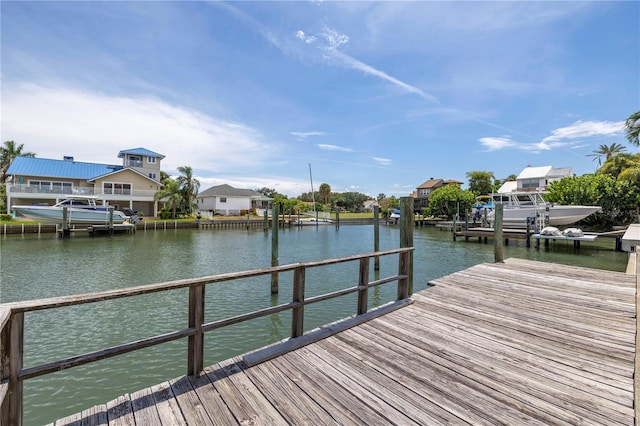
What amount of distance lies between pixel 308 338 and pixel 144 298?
26.6 ft

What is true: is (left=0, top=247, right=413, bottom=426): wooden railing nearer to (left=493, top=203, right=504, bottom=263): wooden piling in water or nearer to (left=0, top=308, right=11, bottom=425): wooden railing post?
(left=0, top=308, right=11, bottom=425): wooden railing post

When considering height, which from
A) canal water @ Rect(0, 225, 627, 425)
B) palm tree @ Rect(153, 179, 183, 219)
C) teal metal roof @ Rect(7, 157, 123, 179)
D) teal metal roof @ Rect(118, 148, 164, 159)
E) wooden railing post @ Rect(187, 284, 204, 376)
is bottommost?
canal water @ Rect(0, 225, 627, 425)

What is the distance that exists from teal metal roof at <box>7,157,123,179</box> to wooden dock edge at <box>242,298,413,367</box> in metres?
42.6

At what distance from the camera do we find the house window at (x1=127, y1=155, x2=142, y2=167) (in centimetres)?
4088

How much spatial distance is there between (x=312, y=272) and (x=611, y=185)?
31.0m

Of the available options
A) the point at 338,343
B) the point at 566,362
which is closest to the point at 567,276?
the point at 566,362

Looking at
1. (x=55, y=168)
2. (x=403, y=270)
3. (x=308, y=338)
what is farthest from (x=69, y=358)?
(x=55, y=168)

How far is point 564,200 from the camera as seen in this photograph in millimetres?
29531

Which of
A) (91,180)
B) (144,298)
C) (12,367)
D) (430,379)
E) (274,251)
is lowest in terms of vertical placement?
(144,298)

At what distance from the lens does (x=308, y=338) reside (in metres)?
4.14

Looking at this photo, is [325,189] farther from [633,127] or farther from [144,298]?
[144,298]

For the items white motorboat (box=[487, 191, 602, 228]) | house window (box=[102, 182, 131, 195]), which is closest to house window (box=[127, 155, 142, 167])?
house window (box=[102, 182, 131, 195])

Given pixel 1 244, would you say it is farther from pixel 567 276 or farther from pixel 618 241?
pixel 618 241

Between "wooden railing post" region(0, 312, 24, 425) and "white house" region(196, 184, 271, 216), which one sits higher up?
"white house" region(196, 184, 271, 216)
